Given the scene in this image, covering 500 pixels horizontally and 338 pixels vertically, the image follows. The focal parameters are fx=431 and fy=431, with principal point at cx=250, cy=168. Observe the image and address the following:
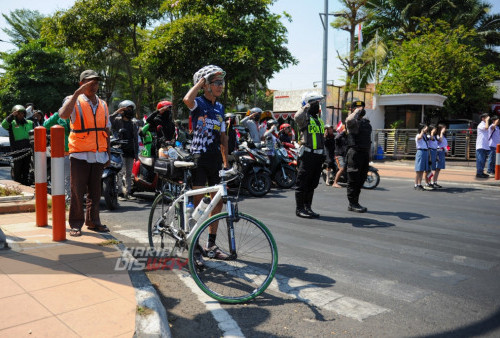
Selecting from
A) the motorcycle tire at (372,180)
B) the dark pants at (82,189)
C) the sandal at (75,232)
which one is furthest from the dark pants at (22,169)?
the motorcycle tire at (372,180)

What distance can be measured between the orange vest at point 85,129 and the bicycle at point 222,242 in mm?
1421

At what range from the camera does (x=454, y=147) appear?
2014cm

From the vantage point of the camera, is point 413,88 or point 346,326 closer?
point 346,326

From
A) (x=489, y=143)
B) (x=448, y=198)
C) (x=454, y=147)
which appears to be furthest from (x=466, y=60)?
(x=448, y=198)

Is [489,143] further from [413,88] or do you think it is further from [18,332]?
[18,332]

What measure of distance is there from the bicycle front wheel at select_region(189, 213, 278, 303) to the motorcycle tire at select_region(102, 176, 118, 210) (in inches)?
163

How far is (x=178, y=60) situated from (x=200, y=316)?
16.4 metres

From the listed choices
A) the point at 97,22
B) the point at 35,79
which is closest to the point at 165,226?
the point at 97,22

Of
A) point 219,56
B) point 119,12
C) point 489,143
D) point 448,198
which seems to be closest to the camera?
point 448,198

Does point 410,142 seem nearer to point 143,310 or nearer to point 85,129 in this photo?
point 85,129

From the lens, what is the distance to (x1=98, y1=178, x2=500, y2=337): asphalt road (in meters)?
3.22

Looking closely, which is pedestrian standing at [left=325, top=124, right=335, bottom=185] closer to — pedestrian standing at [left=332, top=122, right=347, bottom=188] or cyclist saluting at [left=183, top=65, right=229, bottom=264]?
pedestrian standing at [left=332, top=122, right=347, bottom=188]

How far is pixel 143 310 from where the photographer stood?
10.4ft

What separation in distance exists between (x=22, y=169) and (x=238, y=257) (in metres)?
8.58
